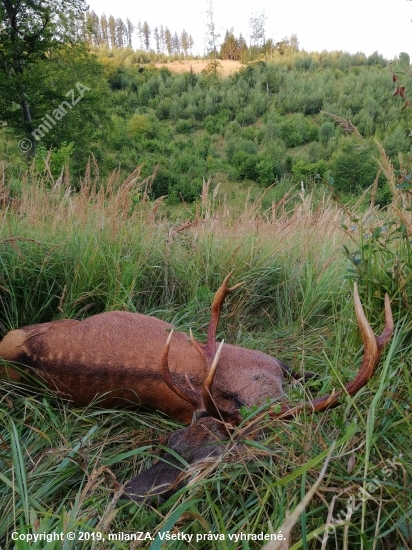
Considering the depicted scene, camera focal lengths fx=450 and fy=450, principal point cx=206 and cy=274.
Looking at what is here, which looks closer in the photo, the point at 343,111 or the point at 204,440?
the point at 204,440

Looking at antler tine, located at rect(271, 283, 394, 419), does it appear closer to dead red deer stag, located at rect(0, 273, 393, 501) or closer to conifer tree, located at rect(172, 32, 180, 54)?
dead red deer stag, located at rect(0, 273, 393, 501)

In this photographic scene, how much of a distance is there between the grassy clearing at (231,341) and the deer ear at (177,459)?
1.9 inches

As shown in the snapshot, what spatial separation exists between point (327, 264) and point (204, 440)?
185 cm

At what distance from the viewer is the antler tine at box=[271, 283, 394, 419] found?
1.20m

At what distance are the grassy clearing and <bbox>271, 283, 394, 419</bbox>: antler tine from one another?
0.05 metres

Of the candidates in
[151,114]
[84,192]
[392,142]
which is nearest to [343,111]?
[392,142]

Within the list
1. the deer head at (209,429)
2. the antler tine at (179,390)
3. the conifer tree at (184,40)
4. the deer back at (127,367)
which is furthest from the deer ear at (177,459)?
the conifer tree at (184,40)

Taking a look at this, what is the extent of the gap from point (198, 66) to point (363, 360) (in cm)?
5739

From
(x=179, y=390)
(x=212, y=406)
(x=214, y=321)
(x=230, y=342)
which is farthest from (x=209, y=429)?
(x=230, y=342)

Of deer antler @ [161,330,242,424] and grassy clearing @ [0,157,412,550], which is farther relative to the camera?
deer antler @ [161,330,242,424]

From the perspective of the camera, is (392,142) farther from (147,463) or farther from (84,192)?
(147,463)

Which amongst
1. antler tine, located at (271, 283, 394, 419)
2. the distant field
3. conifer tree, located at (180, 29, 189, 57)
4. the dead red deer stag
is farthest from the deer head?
conifer tree, located at (180, 29, 189, 57)

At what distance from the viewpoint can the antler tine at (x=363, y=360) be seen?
47.4 inches

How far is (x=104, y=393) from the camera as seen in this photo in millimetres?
1935
